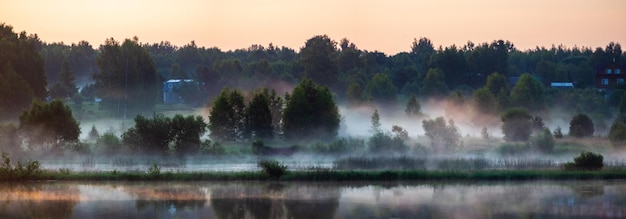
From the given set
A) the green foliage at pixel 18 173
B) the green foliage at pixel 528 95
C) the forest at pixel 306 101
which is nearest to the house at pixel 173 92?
the forest at pixel 306 101

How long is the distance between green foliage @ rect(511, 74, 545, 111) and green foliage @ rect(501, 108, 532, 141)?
17191mm

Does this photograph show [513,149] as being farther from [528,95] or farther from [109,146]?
[528,95]

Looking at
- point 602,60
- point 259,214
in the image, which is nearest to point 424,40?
point 602,60

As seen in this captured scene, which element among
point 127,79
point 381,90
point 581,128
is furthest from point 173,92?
point 581,128

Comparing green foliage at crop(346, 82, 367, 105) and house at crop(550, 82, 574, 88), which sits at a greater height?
house at crop(550, 82, 574, 88)

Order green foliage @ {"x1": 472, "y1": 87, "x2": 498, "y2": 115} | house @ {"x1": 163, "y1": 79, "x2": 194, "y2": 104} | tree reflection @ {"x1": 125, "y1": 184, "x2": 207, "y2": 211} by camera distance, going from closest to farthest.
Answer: tree reflection @ {"x1": 125, "y1": 184, "x2": 207, "y2": 211}, green foliage @ {"x1": 472, "y1": 87, "x2": 498, "y2": 115}, house @ {"x1": 163, "y1": 79, "x2": 194, "y2": 104}

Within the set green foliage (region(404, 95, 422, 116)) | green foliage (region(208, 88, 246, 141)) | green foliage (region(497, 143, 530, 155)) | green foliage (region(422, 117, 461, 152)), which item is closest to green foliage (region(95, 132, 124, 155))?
green foliage (region(208, 88, 246, 141))

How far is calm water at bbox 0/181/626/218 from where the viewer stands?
3769 cm

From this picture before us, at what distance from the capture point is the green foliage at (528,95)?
93.3m

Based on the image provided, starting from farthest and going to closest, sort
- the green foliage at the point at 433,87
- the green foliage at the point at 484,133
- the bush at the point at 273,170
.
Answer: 1. the green foliage at the point at 433,87
2. the green foliage at the point at 484,133
3. the bush at the point at 273,170

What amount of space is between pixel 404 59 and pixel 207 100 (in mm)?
36977

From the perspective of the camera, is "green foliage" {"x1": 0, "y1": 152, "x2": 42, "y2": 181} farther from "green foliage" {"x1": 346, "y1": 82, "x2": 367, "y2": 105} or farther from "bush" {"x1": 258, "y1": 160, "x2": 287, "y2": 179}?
"green foliage" {"x1": 346, "y1": 82, "x2": 367, "y2": 105}

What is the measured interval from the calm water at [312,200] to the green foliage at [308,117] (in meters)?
24.9

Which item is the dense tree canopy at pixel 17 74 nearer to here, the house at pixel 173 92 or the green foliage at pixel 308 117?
the house at pixel 173 92
